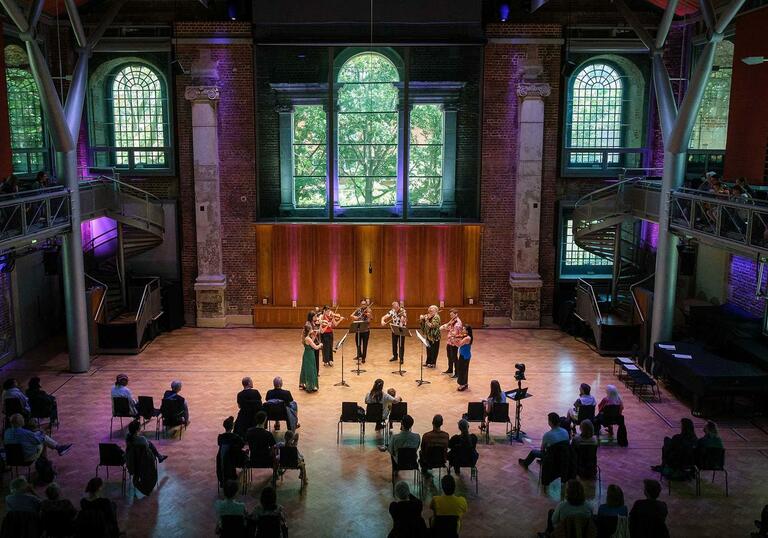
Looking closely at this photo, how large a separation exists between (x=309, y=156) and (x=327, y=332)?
5.84 metres

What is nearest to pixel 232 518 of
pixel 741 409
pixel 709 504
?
pixel 709 504

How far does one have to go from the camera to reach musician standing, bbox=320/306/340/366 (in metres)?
17.5

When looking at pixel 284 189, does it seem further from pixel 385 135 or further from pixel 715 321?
pixel 715 321

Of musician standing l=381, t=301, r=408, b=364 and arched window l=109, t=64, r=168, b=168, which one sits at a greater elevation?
arched window l=109, t=64, r=168, b=168

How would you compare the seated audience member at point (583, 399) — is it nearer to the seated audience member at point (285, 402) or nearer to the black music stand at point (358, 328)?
the seated audience member at point (285, 402)

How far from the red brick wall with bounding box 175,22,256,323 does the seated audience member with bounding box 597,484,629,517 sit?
46.3 feet

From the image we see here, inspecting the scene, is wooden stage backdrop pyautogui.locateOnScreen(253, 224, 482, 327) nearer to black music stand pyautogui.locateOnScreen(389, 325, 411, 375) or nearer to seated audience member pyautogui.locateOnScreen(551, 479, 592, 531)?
black music stand pyautogui.locateOnScreen(389, 325, 411, 375)

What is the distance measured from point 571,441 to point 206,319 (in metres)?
12.0

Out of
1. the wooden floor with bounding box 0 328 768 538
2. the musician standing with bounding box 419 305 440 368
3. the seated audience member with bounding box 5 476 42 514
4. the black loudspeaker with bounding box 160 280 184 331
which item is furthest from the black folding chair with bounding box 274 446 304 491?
the black loudspeaker with bounding box 160 280 184 331

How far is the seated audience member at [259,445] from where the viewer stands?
11.6m

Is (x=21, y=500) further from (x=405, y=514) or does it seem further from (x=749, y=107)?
(x=749, y=107)

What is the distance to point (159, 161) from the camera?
851 inches

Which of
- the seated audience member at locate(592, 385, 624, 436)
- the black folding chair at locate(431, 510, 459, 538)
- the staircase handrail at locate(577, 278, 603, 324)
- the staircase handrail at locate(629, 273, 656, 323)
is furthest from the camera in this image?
the staircase handrail at locate(577, 278, 603, 324)

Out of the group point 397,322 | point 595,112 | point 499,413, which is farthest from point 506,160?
point 499,413
